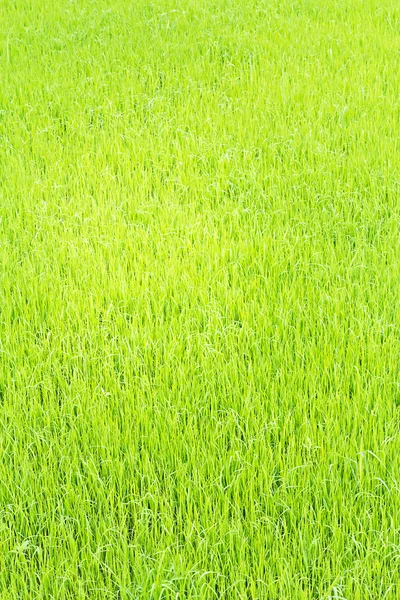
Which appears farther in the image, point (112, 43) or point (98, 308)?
point (112, 43)

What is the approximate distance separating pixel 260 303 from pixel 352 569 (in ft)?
5.74

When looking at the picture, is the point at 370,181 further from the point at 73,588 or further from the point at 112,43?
the point at 112,43

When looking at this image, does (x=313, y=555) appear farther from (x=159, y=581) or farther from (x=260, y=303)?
(x=260, y=303)

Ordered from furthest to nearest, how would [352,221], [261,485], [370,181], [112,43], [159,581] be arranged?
[112,43]
[370,181]
[352,221]
[261,485]
[159,581]

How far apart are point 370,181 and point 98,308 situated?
2.04m

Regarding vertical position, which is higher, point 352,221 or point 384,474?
point 352,221

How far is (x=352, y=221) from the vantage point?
4680 mm

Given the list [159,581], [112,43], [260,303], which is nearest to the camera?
[159,581]

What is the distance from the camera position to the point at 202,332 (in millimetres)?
3793

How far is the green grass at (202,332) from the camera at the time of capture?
2688mm

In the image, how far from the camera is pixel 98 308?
160 inches

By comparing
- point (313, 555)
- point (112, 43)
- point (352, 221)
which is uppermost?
point (112, 43)

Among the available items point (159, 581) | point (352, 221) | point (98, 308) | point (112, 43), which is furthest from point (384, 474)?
point (112, 43)

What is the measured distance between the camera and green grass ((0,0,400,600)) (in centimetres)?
269
